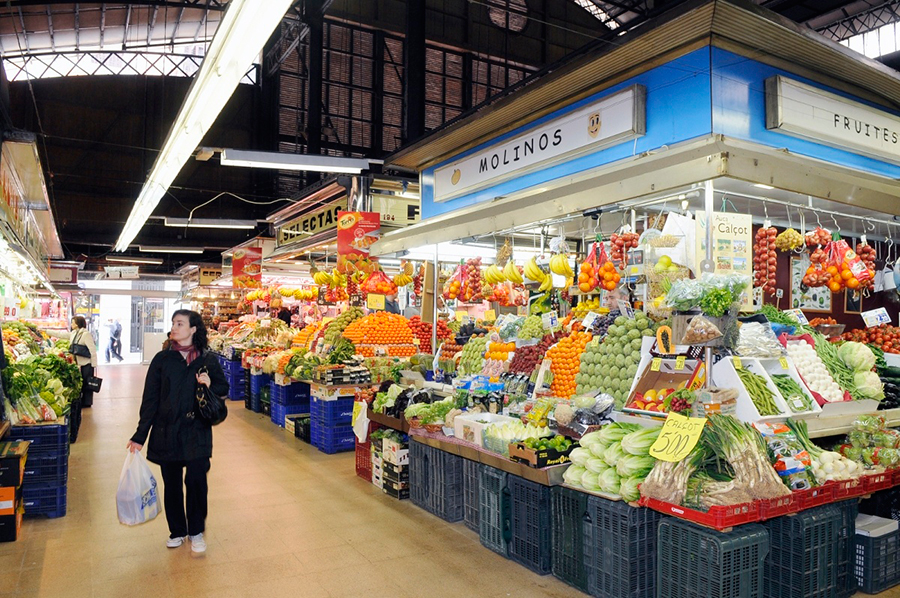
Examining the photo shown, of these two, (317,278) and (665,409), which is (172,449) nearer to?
(665,409)

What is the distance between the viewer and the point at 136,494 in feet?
13.6

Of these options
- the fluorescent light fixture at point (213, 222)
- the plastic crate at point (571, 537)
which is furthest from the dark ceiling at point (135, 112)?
the plastic crate at point (571, 537)

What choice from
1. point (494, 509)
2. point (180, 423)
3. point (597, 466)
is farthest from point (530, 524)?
point (180, 423)

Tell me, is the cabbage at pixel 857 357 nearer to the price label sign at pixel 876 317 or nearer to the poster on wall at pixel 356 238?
the price label sign at pixel 876 317

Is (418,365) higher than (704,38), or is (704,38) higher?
(704,38)

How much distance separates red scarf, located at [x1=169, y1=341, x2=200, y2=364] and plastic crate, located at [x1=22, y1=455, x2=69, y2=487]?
1.89 m

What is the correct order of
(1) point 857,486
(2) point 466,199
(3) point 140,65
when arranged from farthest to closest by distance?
(3) point 140,65, (2) point 466,199, (1) point 857,486

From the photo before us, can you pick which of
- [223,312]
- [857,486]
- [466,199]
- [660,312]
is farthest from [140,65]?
[857,486]

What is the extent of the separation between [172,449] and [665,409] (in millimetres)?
3318

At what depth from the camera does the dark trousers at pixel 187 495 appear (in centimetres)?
438

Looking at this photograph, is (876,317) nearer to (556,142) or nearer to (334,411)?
(556,142)

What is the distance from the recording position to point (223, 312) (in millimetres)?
22422

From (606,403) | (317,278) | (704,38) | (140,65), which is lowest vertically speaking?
(606,403)

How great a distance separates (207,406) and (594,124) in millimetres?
3764
